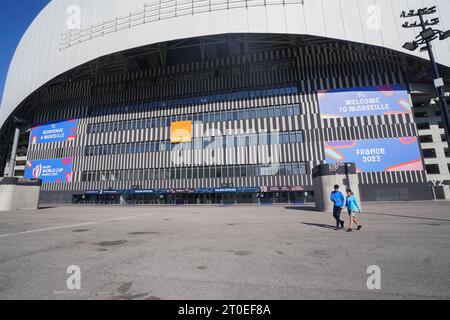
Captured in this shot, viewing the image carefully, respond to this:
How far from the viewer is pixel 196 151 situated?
40.7 m

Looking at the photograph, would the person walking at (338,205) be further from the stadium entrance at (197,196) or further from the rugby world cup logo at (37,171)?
the rugby world cup logo at (37,171)

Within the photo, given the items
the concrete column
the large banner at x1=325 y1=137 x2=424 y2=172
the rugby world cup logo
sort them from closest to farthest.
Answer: the large banner at x1=325 y1=137 x2=424 y2=172
the rugby world cup logo
the concrete column

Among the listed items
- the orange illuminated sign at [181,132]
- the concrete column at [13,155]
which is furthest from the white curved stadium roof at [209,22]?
the concrete column at [13,155]

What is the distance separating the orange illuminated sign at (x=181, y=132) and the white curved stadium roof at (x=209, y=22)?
50.7ft

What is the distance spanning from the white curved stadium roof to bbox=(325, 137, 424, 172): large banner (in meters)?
14.6

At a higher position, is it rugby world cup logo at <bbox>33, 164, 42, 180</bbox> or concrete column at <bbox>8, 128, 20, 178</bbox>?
concrete column at <bbox>8, 128, 20, 178</bbox>

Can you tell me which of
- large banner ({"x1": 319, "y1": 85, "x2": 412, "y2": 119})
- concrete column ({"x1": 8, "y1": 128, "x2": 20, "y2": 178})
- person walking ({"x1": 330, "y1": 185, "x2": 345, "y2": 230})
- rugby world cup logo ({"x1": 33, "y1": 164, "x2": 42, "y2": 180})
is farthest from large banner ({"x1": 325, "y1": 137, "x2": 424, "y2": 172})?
concrete column ({"x1": 8, "y1": 128, "x2": 20, "y2": 178})

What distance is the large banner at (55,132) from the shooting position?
47759mm

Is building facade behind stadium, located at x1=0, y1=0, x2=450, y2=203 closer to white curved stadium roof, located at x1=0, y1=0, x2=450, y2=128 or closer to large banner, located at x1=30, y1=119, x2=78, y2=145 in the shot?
white curved stadium roof, located at x1=0, y1=0, x2=450, y2=128

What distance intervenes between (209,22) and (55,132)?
43.6 m

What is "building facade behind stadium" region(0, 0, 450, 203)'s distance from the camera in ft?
110

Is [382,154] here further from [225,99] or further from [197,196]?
[197,196]

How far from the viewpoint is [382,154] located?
33.7 meters
